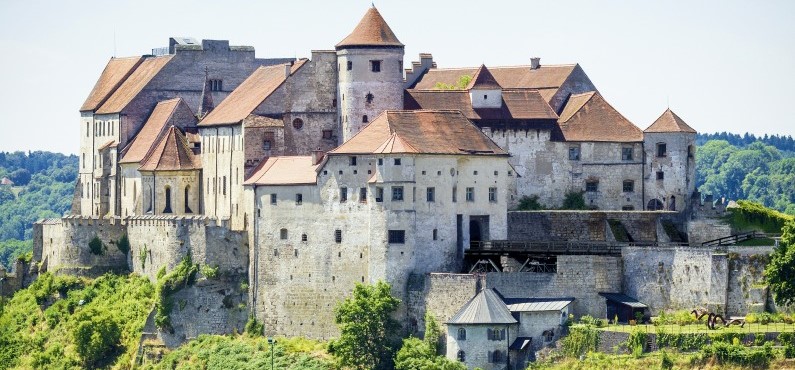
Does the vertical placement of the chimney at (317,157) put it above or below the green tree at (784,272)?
above

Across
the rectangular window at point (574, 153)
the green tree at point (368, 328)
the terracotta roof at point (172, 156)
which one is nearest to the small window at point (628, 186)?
the rectangular window at point (574, 153)

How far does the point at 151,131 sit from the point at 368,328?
30169 millimetres

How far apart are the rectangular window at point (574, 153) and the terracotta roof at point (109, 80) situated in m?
35.4

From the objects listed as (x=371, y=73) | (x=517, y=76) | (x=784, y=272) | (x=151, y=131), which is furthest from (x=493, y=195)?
(x=151, y=131)

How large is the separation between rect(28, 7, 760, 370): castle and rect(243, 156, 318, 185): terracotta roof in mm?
144

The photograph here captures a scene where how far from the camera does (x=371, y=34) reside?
366 ft

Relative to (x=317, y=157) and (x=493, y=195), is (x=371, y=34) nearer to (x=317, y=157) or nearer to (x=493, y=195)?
(x=317, y=157)

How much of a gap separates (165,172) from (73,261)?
775cm

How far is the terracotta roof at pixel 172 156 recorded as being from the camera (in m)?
122

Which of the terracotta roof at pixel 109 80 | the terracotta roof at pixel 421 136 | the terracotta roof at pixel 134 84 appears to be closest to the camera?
the terracotta roof at pixel 421 136

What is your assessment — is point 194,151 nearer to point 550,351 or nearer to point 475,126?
point 475,126

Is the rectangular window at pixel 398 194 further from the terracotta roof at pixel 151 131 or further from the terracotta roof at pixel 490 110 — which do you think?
the terracotta roof at pixel 151 131

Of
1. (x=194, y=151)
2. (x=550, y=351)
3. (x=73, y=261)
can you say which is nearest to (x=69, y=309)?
(x=73, y=261)

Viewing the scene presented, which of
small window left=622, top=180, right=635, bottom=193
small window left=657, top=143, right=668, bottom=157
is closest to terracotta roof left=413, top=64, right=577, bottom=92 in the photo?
small window left=622, top=180, right=635, bottom=193
